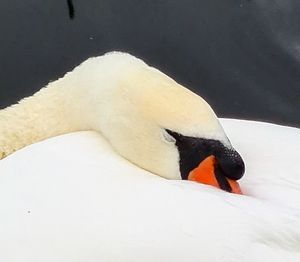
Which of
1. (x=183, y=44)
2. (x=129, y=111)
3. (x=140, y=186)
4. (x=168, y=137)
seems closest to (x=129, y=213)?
(x=140, y=186)

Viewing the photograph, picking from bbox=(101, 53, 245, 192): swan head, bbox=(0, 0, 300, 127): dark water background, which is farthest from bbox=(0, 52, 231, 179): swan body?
bbox=(0, 0, 300, 127): dark water background

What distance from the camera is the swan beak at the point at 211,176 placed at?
331cm

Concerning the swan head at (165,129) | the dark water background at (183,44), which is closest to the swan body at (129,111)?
the swan head at (165,129)

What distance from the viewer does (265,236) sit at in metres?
3.08

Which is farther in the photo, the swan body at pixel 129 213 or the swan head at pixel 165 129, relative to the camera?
the swan head at pixel 165 129

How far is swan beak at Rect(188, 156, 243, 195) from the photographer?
331cm

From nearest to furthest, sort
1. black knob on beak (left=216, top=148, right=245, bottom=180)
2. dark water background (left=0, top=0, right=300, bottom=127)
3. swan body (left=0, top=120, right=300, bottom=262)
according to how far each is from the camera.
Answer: swan body (left=0, top=120, right=300, bottom=262) → black knob on beak (left=216, top=148, right=245, bottom=180) → dark water background (left=0, top=0, right=300, bottom=127)

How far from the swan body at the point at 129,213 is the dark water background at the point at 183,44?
160cm

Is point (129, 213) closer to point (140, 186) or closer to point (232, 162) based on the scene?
point (140, 186)

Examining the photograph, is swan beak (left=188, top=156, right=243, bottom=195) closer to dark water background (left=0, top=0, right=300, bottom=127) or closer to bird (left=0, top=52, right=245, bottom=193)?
bird (left=0, top=52, right=245, bottom=193)

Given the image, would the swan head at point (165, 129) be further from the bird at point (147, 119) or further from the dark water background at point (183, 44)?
the dark water background at point (183, 44)

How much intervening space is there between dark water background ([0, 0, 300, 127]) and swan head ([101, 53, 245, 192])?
1.52 metres

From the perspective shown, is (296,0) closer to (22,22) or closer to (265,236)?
(22,22)

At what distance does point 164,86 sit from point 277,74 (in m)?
1.73
